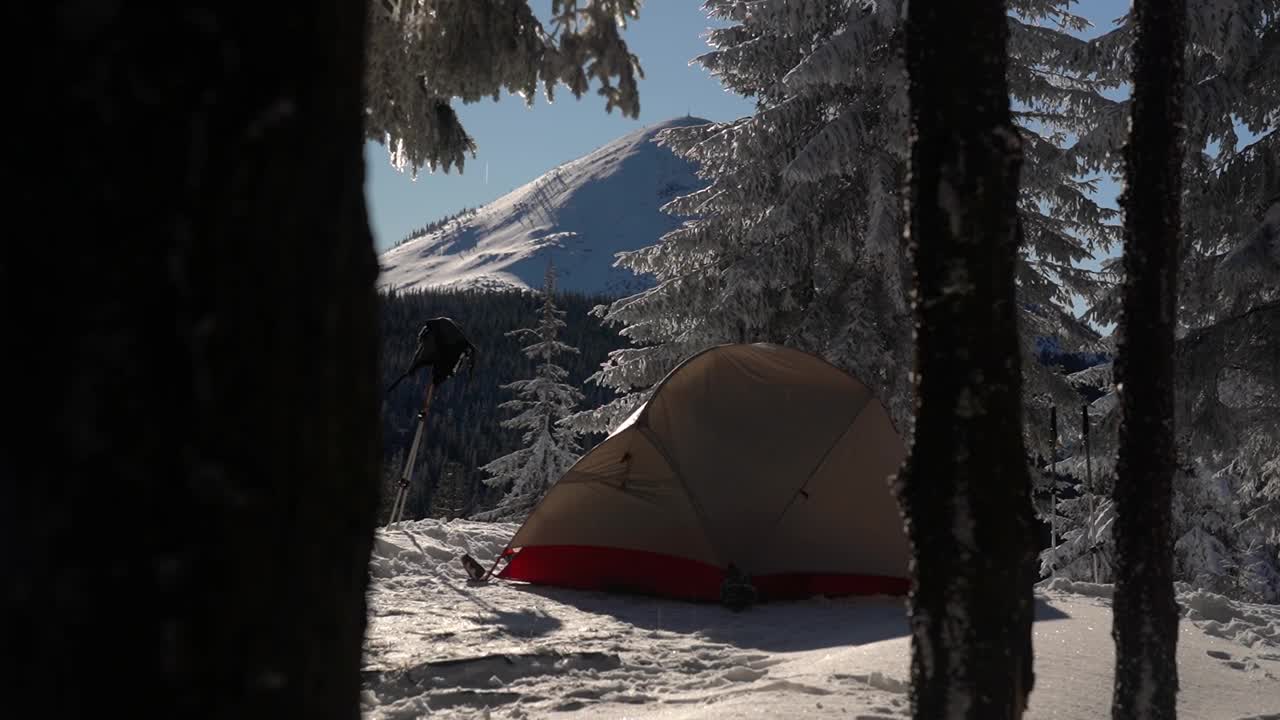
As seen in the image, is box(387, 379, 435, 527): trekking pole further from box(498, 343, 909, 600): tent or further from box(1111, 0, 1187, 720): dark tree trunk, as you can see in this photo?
box(1111, 0, 1187, 720): dark tree trunk

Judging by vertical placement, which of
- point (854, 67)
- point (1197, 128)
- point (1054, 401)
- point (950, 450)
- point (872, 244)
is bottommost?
point (950, 450)

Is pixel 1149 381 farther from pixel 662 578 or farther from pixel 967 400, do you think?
pixel 662 578

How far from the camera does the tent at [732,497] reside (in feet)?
28.5

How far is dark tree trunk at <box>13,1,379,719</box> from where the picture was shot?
→ 114cm

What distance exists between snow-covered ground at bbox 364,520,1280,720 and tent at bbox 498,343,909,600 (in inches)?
12.0

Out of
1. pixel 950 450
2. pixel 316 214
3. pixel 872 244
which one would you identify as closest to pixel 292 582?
pixel 316 214

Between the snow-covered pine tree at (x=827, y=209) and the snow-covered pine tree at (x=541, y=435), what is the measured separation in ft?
40.6

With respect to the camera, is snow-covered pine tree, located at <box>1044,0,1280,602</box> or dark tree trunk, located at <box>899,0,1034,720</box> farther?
snow-covered pine tree, located at <box>1044,0,1280,602</box>

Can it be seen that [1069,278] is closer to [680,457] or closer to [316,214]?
[680,457]

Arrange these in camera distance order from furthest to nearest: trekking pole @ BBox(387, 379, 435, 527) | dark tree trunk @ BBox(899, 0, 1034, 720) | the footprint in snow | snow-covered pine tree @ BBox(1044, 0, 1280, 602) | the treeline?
the treeline
snow-covered pine tree @ BBox(1044, 0, 1280, 602)
trekking pole @ BBox(387, 379, 435, 527)
the footprint in snow
dark tree trunk @ BBox(899, 0, 1034, 720)

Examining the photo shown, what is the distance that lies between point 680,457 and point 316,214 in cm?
780

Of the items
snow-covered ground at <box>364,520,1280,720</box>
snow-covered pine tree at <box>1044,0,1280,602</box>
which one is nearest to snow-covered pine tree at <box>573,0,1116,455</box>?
snow-covered pine tree at <box>1044,0,1280,602</box>

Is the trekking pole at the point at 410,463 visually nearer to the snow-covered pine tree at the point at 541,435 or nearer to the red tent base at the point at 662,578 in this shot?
the red tent base at the point at 662,578

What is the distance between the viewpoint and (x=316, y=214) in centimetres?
131
